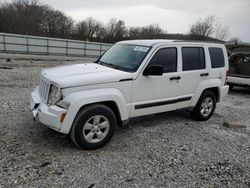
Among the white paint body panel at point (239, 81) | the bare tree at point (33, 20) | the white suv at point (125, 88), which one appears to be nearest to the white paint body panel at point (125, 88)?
the white suv at point (125, 88)

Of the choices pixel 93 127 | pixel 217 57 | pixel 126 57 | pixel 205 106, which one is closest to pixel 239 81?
pixel 217 57

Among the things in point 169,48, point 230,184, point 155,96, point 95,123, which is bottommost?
point 230,184

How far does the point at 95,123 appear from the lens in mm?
3986

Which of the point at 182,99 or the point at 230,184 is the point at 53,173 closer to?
the point at 230,184

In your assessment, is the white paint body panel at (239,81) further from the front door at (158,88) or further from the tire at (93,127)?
the tire at (93,127)

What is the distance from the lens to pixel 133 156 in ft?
13.0

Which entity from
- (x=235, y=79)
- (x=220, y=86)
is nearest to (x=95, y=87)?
(x=220, y=86)

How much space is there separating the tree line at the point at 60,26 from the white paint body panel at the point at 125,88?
32.2 meters

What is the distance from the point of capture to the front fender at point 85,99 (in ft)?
12.0

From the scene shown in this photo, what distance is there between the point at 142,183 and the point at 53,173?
3.96 ft

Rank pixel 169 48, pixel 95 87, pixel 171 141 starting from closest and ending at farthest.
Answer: pixel 95 87 → pixel 171 141 → pixel 169 48

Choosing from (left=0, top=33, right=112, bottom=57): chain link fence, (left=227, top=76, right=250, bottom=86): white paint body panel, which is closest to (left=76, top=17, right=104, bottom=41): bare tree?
(left=0, top=33, right=112, bottom=57): chain link fence

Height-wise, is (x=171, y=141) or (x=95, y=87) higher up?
(x=95, y=87)

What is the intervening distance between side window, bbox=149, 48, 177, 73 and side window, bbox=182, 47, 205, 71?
263 millimetres
